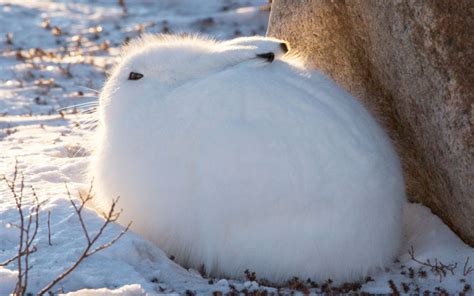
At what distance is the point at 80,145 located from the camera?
6625 millimetres

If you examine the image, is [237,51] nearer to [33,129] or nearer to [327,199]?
[327,199]

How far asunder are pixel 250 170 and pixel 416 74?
3.29ft

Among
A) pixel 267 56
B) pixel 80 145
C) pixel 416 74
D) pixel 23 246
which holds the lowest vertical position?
pixel 23 246

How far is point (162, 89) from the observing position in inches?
177

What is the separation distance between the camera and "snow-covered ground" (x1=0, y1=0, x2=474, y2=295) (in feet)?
13.0

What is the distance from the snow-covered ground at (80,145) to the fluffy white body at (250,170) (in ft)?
0.48

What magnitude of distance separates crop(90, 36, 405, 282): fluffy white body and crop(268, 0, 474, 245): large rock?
0.29 meters

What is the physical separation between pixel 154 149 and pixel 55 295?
0.98m

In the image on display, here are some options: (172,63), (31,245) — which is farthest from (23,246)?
(172,63)

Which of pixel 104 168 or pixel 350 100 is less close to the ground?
pixel 350 100

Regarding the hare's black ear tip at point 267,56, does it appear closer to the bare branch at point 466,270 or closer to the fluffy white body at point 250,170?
the fluffy white body at point 250,170

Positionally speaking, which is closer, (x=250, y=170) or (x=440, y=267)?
(x=250, y=170)

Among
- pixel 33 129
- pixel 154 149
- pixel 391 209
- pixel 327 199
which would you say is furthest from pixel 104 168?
pixel 33 129

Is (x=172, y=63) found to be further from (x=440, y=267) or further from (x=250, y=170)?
(x=440, y=267)
